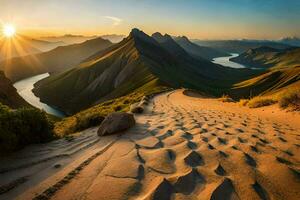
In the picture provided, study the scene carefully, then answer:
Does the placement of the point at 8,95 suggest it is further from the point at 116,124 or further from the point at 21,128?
the point at 116,124

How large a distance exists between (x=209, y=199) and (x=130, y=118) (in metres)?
5.58

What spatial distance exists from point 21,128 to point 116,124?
2.76m

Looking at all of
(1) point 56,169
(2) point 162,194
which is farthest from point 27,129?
(2) point 162,194

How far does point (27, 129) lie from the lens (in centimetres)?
787

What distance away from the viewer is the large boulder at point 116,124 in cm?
849

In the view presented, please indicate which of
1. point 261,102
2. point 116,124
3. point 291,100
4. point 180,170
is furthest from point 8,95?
point 180,170

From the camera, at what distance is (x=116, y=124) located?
8.62 m

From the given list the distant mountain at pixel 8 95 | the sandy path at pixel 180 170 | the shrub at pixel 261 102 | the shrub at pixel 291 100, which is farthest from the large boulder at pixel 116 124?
the distant mountain at pixel 8 95

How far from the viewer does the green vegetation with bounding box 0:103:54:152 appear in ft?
22.2

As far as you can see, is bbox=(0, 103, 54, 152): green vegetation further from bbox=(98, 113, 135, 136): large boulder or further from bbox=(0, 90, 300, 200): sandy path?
bbox=(98, 113, 135, 136): large boulder

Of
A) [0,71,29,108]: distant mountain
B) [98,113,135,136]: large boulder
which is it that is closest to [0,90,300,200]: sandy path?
[98,113,135,136]: large boulder

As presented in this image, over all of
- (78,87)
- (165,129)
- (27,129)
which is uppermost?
(27,129)

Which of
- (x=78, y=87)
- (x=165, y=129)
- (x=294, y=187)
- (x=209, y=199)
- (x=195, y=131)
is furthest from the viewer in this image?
(x=78, y=87)

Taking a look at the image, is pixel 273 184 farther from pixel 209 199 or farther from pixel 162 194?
pixel 162 194
